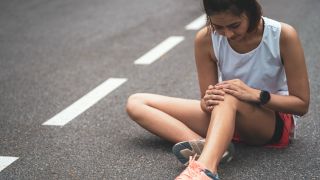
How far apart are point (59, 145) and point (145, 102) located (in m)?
0.69

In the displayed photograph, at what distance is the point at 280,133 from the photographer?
3.46 m

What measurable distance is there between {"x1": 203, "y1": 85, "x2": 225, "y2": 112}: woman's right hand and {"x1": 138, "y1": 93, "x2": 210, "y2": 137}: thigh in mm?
310

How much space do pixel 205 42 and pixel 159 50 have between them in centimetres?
294

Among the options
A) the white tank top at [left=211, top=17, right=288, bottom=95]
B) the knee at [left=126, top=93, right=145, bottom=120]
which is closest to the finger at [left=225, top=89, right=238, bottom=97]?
the white tank top at [left=211, top=17, right=288, bottom=95]

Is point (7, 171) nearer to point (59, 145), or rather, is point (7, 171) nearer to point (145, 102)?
point (59, 145)

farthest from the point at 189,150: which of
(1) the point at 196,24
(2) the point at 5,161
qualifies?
(1) the point at 196,24

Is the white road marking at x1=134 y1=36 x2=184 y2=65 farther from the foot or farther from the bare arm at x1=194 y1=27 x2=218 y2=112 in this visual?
the foot

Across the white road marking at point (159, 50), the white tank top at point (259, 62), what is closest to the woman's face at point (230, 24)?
the white tank top at point (259, 62)

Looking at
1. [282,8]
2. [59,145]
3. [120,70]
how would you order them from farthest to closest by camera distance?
[282,8] < [120,70] < [59,145]

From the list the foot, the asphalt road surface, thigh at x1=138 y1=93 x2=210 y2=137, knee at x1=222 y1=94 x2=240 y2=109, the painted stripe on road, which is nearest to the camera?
knee at x1=222 y1=94 x2=240 y2=109

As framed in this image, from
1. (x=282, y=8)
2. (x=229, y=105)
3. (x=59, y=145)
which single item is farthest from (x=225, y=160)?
(x=282, y=8)

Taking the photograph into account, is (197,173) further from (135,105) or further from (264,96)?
(135,105)

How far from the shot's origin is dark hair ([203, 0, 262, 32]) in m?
2.92

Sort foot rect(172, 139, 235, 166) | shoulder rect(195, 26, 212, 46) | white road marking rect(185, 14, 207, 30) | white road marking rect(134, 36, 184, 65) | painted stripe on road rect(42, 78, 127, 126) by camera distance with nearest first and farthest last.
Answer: foot rect(172, 139, 235, 166)
shoulder rect(195, 26, 212, 46)
painted stripe on road rect(42, 78, 127, 126)
white road marking rect(134, 36, 184, 65)
white road marking rect(185, 14, 207, 30)
